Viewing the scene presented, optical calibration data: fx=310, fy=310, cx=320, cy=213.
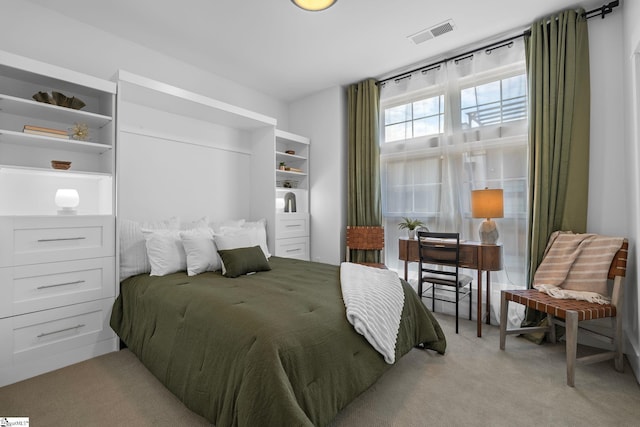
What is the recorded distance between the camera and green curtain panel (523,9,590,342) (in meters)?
2.57

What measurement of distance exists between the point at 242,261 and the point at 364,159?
2164 mm

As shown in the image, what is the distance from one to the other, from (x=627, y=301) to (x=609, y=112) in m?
1.49

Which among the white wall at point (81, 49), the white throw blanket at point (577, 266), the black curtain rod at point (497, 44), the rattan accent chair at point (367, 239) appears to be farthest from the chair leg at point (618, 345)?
the white wall at point (81, 49)

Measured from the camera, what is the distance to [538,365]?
2.22m

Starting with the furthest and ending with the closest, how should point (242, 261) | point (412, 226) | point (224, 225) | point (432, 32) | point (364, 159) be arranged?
point (364, 159), point (224, 225), point (412, 226), point (432, 32), point (242, 261)

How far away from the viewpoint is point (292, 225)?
4109 millimetres

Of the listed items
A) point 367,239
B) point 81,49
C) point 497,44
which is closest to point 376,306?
point 367,239

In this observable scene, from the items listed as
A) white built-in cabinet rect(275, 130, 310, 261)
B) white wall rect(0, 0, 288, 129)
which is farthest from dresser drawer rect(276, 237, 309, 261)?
white wall rect(0, 0, 288, 129)

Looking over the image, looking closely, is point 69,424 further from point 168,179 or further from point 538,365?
point 538,365

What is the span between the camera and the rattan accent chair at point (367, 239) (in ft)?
12.3

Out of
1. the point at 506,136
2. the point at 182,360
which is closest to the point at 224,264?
the point at 182,360

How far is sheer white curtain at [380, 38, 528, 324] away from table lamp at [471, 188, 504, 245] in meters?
0.31

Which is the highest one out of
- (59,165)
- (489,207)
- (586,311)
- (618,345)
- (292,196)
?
(59,165)

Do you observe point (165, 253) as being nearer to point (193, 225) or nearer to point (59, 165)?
point (193, 225)
